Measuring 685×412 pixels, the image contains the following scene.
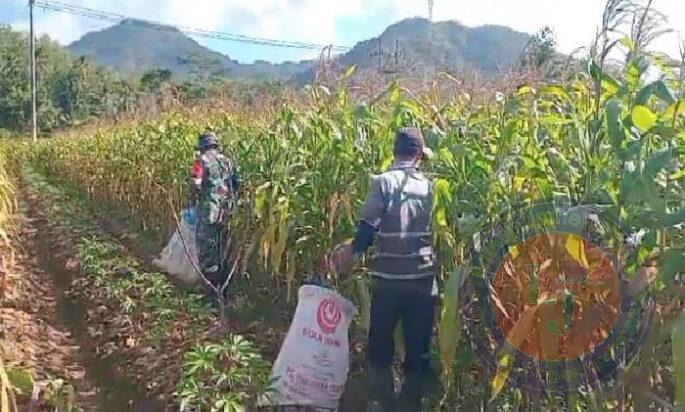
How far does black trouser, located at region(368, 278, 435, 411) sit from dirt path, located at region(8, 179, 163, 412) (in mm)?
1304

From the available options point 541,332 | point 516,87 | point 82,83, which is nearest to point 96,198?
point 516,87

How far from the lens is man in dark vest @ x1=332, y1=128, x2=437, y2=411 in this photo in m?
3.76

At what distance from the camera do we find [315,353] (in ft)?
12.4

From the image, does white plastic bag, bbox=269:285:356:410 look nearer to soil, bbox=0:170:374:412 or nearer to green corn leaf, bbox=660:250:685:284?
soil, bbox=0:170:374:412

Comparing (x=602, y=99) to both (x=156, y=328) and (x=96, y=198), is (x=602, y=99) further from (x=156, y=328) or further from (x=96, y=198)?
(x=96, y=198)

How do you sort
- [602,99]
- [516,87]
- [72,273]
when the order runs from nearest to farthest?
[602,99] < [516,87] < [72,273]

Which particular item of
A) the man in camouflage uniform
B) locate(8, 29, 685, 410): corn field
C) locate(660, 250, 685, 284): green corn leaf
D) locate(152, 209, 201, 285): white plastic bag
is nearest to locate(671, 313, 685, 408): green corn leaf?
locate(8, 29, 685, 410): corn field

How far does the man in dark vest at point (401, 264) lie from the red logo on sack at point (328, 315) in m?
0.22

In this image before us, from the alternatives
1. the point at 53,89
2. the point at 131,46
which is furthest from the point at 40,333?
the point at 131,46

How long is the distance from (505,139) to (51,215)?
9704 millimetres

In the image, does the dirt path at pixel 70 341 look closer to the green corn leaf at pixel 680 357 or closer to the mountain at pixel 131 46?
the green corn leaf at pixel 680 357

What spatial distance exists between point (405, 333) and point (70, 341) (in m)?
2.99

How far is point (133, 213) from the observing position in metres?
10.2

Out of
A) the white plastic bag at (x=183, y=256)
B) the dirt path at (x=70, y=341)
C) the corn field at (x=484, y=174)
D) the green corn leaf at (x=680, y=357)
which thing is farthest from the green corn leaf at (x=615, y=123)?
the white plastic bag at (x=183, y=256)
